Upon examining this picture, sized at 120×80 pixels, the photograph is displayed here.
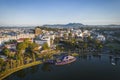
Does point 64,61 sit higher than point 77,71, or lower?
higher

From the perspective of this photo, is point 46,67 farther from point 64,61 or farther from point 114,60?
point 114,60

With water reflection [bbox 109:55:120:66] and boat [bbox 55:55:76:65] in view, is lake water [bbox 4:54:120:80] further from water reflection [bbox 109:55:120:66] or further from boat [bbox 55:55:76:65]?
boat [bbox 55:55:76:65]

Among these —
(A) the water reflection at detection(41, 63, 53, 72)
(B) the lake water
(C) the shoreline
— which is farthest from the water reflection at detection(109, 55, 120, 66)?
(C) the shoreline

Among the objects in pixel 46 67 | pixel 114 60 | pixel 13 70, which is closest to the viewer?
pixel 13 70

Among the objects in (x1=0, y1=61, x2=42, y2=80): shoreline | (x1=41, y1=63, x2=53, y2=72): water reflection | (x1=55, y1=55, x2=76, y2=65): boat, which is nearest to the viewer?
(x1=0, y1=61, x2=42, y2=80): shoreline

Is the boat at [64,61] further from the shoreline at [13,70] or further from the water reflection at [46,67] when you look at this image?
the shoreline at [13,70]

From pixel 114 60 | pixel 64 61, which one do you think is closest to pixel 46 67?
pixel 64 61

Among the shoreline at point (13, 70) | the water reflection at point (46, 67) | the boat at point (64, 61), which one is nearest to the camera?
the shoreline at point (13, 70)

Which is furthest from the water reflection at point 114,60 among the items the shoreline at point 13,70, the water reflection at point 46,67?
the shoreline at point 13,70

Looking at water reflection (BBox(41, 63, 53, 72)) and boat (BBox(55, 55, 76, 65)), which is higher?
boat (BBox(55, 55, 76, 65))
